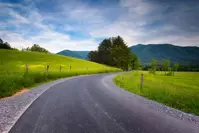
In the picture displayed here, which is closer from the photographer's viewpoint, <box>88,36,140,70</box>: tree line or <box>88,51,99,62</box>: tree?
<box>88,36,140,70</box>: tree line

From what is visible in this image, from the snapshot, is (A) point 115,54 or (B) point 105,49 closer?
(A) point 115,54

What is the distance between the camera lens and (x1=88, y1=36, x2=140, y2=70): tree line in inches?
2963

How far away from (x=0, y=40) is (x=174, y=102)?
5118 inches

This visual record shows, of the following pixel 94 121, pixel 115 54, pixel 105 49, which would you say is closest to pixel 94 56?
pixel 105 49

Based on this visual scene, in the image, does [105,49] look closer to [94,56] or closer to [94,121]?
[94,56]

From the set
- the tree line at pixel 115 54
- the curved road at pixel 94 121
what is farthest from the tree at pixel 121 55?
the curved road at pixel 94 121

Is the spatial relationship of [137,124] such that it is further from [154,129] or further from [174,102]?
[174,102]

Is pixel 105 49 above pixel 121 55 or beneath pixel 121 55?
above

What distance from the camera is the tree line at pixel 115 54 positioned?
247 feet

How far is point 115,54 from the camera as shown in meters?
76.1

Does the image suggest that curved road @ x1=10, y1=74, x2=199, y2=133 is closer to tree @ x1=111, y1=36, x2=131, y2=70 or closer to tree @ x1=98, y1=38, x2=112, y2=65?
tree @ x1=111, y1=36, x2=131, y2=70

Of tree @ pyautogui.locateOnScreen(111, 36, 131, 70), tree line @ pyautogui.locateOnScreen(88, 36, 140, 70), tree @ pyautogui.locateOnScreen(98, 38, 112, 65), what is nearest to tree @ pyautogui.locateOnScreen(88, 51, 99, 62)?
tree line @ pyautogui.locateOnScreen(88, 36, 140, 70)

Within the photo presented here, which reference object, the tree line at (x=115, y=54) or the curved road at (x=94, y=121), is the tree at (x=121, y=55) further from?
the curved road at (x=94, y=121)

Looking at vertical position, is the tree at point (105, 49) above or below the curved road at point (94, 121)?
above
